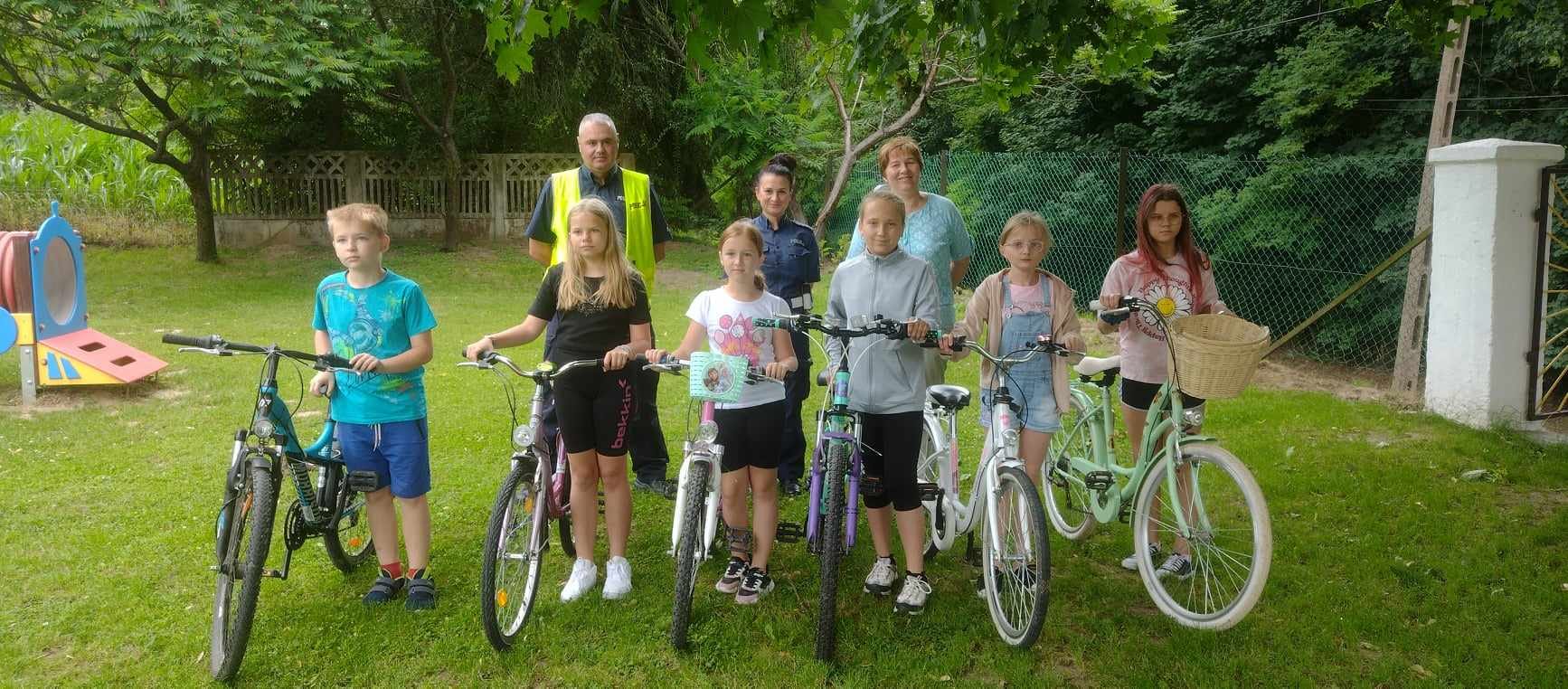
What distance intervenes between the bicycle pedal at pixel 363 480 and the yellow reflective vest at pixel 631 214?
1.39 meters

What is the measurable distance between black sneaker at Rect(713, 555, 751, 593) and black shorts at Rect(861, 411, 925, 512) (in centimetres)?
59

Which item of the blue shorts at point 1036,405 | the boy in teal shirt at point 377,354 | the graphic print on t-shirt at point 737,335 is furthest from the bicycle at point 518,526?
the blue shorts at point 1036,405

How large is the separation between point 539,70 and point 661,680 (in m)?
15.6

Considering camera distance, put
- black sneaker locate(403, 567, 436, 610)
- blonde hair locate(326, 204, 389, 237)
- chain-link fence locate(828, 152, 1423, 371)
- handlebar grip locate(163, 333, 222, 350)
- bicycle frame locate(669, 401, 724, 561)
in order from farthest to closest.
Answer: chain-link fence locate(828, 152, 1423, 371) < black sneaker locate(403, 567, 436, 610) < blonde hair locate(326, 204, 389, 237) < bicycle frame locate(669, 401, 724, 561) < handlebar grip locate(163, 333, 222, 350)

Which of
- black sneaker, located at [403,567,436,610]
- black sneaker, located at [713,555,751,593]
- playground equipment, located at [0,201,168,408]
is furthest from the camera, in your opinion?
playground equipment, located at [0,201,168,408]

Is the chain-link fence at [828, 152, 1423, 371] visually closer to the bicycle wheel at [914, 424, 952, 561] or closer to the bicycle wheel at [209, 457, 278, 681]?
the bicycle wheel at [914, 424, 952, 561]

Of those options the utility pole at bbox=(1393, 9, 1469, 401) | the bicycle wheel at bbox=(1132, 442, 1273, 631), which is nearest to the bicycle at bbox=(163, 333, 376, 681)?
the bicycle wheel at bbox=(1132, 442, 1273, 631)

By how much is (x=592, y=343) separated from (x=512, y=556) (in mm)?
842

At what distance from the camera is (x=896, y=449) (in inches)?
154

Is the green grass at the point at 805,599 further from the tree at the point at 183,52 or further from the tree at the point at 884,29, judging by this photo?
the tree at the point at 183,52

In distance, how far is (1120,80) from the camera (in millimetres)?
13492

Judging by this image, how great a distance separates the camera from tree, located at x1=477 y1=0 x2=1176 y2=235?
356cm

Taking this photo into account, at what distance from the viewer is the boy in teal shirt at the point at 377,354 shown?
12.6 ft

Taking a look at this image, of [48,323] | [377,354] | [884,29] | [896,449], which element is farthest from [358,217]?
[48,323]
